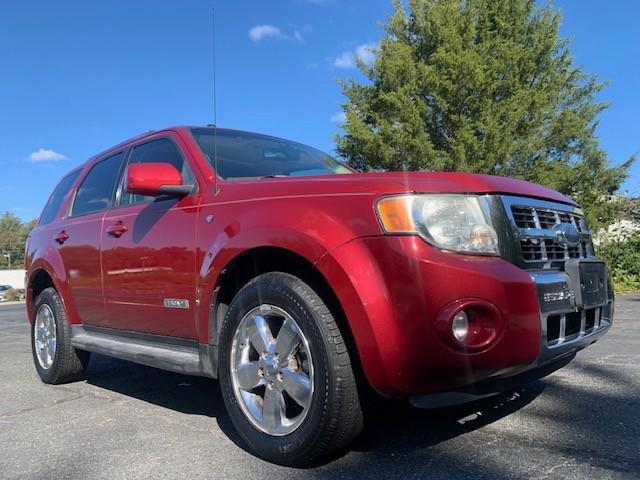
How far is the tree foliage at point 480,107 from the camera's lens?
16250mm

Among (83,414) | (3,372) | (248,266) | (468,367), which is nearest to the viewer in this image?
(468,367)

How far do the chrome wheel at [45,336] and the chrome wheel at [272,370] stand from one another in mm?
2670

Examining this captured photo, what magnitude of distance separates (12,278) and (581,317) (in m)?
64.8

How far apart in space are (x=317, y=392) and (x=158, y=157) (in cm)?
235

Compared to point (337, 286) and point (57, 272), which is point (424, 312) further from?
point (57, 272)

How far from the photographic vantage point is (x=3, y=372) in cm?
552

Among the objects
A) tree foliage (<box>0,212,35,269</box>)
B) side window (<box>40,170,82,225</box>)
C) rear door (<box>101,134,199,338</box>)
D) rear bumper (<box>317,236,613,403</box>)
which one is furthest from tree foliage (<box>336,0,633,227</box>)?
tree foliage (<box>0,212,35,269</box>)

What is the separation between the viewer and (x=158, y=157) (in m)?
4.07

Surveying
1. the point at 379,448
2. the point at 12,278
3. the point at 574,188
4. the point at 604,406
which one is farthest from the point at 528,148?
the point at 12,278

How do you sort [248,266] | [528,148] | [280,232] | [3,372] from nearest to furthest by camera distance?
1. [280,232]
2. [248,266]
3. [3,372]
4. [528,148]

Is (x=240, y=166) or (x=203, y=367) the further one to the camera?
(x=240, y=166)

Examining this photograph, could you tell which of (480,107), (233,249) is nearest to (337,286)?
(233,249)

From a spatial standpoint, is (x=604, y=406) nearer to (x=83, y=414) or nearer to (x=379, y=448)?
(x=379, y=448)

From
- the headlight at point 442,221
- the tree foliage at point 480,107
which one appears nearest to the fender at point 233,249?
the headlight at point 442,221
